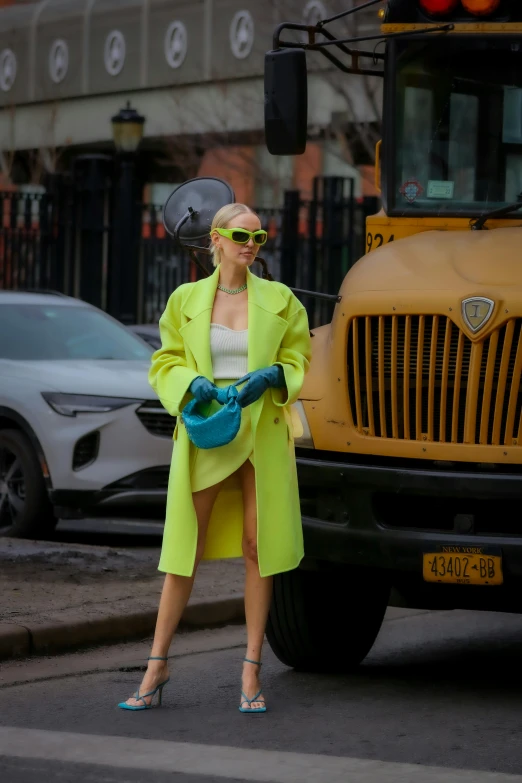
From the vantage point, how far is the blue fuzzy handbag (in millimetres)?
6512

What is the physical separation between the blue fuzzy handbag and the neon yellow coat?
81mm

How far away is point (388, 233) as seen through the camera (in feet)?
26.3

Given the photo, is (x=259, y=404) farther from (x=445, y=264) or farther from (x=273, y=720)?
(x=273, y=720)

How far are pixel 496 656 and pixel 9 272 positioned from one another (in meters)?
13.4

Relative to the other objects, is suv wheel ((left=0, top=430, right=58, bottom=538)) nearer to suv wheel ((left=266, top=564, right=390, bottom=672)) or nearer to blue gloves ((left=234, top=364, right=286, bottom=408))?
suv wheel ((left=266, top=564, right=390, bottom=672))

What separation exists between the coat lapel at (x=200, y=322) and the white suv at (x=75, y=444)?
4.95 m


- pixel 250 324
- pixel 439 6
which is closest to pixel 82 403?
pixel 439 6

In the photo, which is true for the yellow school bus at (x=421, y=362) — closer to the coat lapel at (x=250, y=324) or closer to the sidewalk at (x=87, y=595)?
the coat lapel at (x=250, y=324)

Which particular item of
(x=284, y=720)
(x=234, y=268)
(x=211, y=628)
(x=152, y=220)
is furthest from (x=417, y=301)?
(x=152, y=220)

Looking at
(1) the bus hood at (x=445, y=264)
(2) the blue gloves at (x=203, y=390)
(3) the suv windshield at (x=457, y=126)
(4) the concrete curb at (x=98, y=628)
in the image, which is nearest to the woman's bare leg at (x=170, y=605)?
(2) the blue gloves at (x=203, y=390)

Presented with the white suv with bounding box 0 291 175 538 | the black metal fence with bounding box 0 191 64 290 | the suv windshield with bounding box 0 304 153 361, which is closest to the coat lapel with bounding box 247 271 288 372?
the white suv with bounding box 0 291 175 538

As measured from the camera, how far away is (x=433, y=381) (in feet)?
22.2

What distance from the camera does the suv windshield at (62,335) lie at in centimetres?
1262

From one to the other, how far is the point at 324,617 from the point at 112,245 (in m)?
13.8
